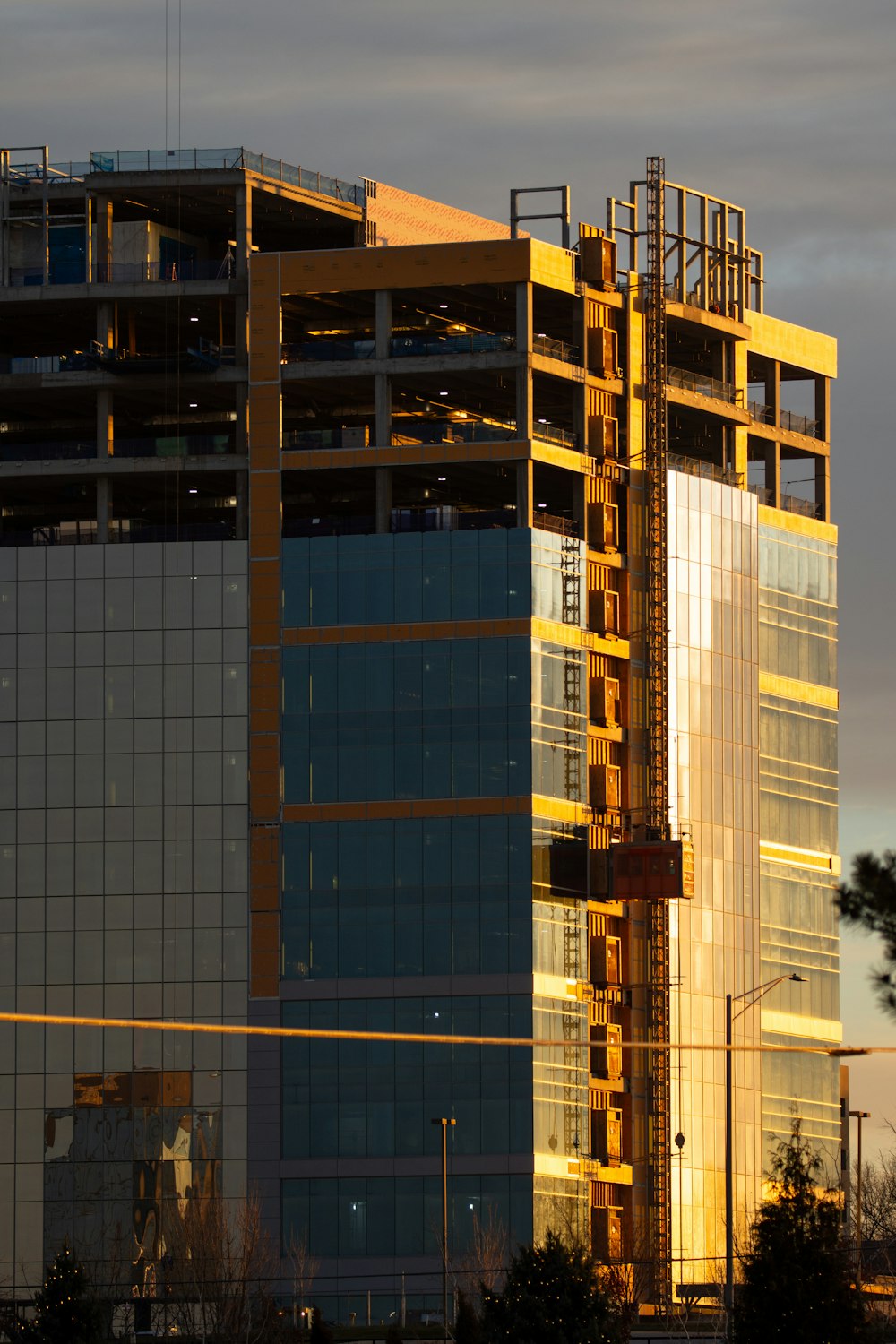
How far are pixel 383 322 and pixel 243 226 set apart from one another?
10.5 m

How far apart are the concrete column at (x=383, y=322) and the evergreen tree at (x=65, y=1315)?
7606 cm

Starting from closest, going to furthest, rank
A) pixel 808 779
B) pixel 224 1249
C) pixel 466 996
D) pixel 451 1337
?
pixel 451 1337, pixel 224 1249, pixel 466 996, pixel 808 779

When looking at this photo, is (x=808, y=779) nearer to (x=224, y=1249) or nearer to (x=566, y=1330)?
(x=224, y=1249)

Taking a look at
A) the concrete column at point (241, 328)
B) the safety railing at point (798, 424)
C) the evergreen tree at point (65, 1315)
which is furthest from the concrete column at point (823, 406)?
the evergreen tree at point (65, 1315)

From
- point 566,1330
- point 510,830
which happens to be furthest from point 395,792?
point 566,1330

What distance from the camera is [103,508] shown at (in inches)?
6555

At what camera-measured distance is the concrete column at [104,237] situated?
6663 inches

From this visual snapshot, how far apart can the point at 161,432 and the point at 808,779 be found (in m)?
44.4

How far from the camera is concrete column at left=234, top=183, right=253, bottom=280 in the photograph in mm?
168500

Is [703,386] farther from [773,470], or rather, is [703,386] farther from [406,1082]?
[406,1082]

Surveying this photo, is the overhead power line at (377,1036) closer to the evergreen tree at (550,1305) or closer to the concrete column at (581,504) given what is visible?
the evergreen tree at (550,1305)

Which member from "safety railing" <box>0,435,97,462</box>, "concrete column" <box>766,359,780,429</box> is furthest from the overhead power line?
"concrete column" <box>766,359,780,429</box>

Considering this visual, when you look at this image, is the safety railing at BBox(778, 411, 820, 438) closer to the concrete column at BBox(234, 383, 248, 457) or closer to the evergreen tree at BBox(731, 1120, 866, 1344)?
the concrete column at BBox(234, 383, 248, 457)

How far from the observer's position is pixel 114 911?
533ft
